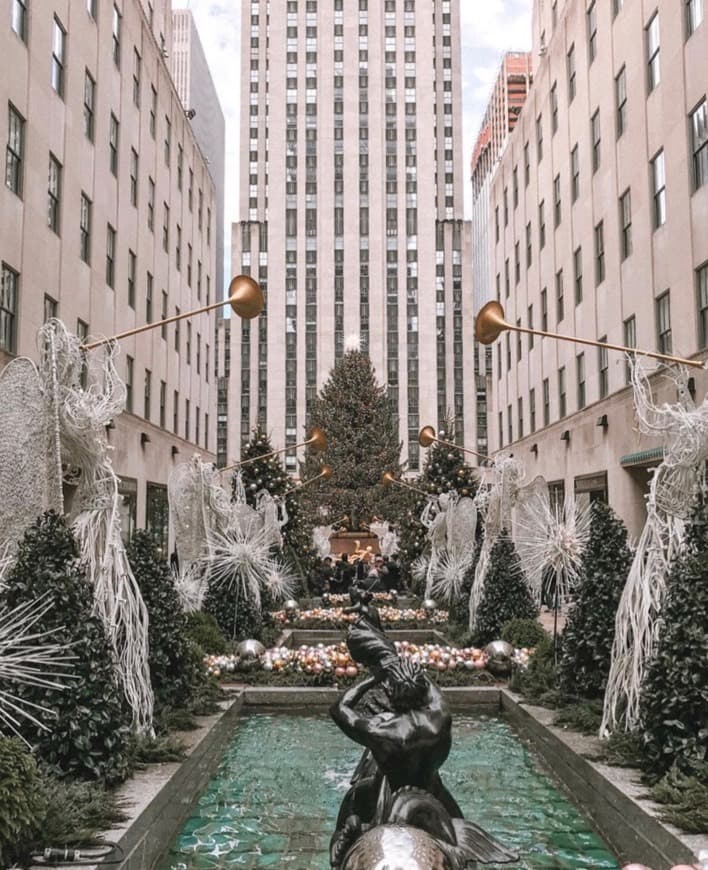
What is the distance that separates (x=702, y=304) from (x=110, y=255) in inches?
672

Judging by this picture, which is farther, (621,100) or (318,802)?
(621,100)

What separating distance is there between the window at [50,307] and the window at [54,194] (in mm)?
1719

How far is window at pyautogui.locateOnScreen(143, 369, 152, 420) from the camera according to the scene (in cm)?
2947

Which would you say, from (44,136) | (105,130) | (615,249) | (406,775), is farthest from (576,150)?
(406,775)

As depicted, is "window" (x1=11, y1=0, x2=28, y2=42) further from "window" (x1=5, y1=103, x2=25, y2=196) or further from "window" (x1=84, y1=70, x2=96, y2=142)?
"window" (x1=84, y1=70, x2=96, y2=142)

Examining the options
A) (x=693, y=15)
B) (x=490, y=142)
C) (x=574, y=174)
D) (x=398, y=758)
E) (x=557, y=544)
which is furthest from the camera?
(x=490, y=142)

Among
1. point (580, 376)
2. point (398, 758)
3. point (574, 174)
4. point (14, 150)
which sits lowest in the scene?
point (398, 758)

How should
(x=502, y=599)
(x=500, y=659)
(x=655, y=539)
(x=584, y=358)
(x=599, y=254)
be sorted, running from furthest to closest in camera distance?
(x=584, y=358), (x=599, y=254), (x=502, y=599), (x=500, y=659), (x=655, y=539)

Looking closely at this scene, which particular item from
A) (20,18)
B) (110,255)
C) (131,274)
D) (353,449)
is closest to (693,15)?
(20,18)

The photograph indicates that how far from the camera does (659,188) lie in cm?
2066

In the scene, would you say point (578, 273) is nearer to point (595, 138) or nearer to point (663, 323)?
point (595, 138)

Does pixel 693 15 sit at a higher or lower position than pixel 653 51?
lower

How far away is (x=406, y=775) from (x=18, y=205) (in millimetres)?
16980

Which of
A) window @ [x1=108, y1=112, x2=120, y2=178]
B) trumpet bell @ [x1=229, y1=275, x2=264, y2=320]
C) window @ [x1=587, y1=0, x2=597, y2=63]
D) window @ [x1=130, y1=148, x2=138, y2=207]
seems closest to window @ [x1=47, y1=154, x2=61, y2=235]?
window @ [x1=108, y1=112, x2=120, y2=178]
